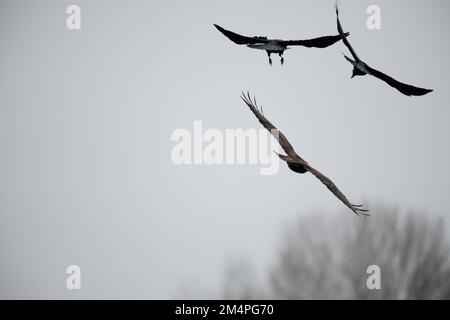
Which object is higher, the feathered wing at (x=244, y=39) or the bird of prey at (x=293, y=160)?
the feathered wing at (x=244, y=39)

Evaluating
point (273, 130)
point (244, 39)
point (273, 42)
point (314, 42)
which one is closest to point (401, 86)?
point (314, 42)

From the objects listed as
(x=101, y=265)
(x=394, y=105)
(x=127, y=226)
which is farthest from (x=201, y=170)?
(x=101, y=265)

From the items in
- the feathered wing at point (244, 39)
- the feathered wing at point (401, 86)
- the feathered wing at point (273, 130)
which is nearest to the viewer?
the feathered wing at point (273, 130)

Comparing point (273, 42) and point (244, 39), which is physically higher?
point (244, 39)

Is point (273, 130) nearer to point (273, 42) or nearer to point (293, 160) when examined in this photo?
point (293, 160)

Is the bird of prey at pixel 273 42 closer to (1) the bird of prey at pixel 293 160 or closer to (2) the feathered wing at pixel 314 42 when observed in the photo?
(2) the feathered wing at pixel 314 42

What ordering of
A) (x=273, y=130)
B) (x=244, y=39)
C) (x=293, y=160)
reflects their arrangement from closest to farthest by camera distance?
(x=293, y=160), (x=273, y=130), (x=244, y=39)

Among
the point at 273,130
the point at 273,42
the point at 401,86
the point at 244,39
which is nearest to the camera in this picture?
the point at 273,130

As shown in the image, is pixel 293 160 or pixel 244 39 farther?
pixel 244 39

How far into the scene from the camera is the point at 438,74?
17650 cm

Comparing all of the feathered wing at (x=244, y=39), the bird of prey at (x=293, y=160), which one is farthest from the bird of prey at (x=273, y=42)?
the bird of prey at (x=293, y=160)

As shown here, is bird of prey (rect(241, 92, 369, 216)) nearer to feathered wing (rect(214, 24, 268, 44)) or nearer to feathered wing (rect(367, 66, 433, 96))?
feathered wing (rect(214, 24, 268, 44))

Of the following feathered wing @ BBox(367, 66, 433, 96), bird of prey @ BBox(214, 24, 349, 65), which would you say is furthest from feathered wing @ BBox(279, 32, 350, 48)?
feathered wing @ BBox(367, 66, 433, 96)

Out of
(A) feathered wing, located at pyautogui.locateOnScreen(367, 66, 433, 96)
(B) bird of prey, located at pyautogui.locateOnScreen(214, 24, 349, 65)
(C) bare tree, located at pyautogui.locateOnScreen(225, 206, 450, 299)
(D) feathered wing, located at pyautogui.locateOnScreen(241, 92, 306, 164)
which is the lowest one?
(C) bare tree, located at pyautogui.locateOnScreen(225, 206, 450, 299)
